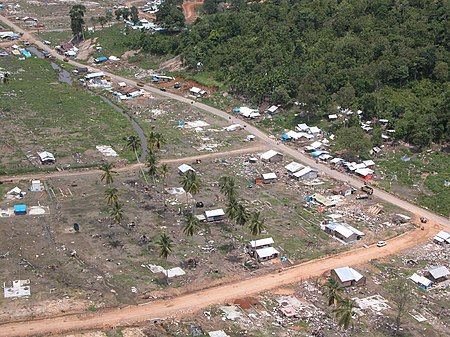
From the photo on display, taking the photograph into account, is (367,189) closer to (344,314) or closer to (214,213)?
(214,213)

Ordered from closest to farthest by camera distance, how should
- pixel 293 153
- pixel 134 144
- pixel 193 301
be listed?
pixel 193 301, pixel 134 144, pixel 293 153

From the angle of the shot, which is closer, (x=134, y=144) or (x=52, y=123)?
(x=134, y=144)

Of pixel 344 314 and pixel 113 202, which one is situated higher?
pixel 344 314

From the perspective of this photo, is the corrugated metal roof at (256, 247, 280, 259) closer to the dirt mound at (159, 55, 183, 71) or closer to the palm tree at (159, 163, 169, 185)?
the palm tree at (159, 163, 169, 185)

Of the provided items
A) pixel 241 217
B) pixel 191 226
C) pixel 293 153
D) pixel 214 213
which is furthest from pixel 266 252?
pixel 293 153

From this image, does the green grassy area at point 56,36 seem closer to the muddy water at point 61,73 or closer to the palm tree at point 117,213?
the muddy water at point 61,73

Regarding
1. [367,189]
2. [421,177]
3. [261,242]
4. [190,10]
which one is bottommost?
[421,177]

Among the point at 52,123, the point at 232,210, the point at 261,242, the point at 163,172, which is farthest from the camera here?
the point at 52,123
